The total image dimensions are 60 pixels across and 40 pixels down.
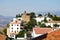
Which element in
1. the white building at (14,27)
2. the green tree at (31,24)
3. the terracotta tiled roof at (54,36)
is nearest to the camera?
the terracotta tiled roof at (54,36)

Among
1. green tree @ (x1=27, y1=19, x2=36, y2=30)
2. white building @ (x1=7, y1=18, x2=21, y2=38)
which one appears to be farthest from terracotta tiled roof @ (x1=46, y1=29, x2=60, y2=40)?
white building @ (x1=7, y1=18, x2=21, y2=38)

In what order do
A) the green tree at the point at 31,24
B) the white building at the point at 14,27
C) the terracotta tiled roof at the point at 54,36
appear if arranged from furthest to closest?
the white building at the point at 14,27 < the green tree at the point at 31,24 < the terracotta tiled roof at the point at 54,36

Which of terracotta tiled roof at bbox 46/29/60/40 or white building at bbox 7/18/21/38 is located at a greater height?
terracotta tiled roof at bbox 46/29/60/40

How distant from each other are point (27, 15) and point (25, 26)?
13520mm

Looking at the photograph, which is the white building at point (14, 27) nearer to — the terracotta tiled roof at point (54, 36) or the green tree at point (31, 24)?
the green tree at point (31, 24)

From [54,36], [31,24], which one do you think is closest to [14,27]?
[31,24]

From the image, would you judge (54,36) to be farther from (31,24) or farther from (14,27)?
(14,27)

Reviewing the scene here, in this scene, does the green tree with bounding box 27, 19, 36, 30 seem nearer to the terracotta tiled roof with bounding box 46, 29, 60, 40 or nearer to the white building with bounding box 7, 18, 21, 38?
the white building with bounding box 7, 18, 21, 38

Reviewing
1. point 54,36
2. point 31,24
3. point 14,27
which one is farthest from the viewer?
point 14,27

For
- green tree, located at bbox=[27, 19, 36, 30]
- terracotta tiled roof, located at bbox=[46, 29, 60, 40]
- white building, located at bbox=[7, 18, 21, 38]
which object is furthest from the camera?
white building, located at bbox=[7, 18, 21, 38]

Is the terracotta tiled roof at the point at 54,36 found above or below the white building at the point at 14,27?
above

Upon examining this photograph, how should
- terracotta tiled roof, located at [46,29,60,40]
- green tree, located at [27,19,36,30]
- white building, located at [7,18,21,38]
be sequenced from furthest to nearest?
1. white building, located at [7,18,21,38]
2. green tree, located at [27,19,36,30]
3. terracotta tiled roof, located at [46,29,60,40]

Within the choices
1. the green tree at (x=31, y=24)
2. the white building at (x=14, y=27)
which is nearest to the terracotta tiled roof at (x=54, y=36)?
the green tree at (x=31, y=24)

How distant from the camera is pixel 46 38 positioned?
58.2 ft
